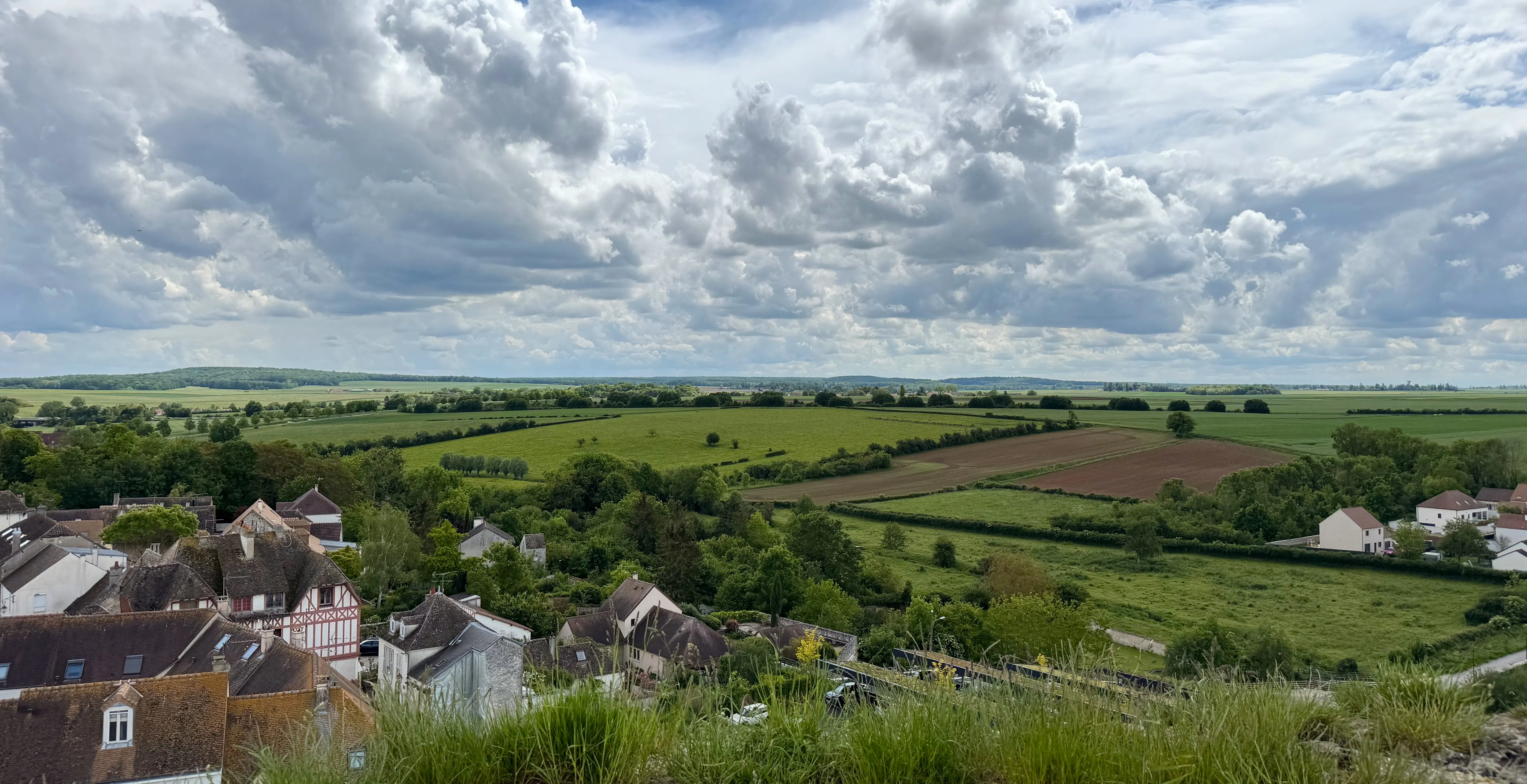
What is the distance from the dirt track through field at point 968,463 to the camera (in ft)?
271

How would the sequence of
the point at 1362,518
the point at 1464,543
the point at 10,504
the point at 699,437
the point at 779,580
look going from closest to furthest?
the point at 10,504, the point at 779,580, the point at 1464,543, the point at 1362,518, the point at 699,437

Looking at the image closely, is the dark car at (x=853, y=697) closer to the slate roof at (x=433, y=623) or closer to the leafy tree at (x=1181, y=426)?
the slate roof at (x=433, y=623)

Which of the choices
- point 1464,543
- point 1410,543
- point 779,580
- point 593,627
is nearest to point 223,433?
point 593,627

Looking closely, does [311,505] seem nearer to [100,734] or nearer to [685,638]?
[685,638]

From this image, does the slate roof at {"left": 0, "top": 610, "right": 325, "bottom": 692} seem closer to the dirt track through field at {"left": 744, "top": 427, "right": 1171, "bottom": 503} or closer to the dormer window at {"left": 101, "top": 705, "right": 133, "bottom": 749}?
the dormer window at {"left": 101, "top": 705, "right": 133, "bottom": 749}

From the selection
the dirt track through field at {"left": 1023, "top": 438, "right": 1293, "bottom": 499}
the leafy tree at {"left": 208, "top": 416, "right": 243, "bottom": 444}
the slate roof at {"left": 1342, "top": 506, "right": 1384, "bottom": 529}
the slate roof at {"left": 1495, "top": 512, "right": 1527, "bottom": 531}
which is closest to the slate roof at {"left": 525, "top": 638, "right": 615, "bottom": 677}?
the dirt track through field at {"left": 1023, "top": 438, "right": 1293, "bottom": 499}

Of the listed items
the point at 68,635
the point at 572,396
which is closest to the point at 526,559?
the point at 68,635

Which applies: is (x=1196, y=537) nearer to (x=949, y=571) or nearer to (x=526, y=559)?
Result: (x=949, y=571)

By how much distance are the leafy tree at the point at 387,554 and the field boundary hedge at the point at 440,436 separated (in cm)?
4330

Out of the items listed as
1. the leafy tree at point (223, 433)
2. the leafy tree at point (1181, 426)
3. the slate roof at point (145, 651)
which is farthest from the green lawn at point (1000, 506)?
the leafy tree at point (223, 433)

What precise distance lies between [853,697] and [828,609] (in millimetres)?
40777

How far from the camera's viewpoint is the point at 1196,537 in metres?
64.3

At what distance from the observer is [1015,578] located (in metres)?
49.2

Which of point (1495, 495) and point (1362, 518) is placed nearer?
point (1362, 518)
